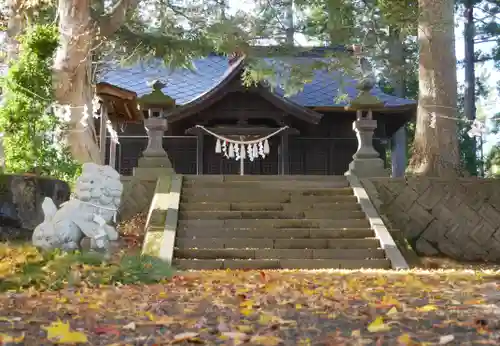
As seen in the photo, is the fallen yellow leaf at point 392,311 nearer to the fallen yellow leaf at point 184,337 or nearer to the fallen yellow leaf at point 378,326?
the fallen yellow leaf at point 378,326

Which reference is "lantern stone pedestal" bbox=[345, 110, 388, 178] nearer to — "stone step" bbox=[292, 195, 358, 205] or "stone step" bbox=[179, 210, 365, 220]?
"stone step" bbox=[292, 195, 358, 205]

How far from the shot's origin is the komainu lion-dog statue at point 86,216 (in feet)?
19.3

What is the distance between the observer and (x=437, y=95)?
11727 mm

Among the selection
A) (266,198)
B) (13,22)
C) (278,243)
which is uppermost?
(13,22)

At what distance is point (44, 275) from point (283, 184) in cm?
669

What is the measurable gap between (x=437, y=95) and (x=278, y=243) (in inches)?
223

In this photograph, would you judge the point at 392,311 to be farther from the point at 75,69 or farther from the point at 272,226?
the point at 75,69

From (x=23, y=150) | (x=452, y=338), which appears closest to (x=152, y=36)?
(x=23, y=150)

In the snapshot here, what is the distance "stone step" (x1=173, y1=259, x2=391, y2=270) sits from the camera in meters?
7.53

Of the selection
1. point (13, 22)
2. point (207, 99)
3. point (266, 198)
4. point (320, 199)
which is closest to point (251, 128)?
point (207, 99)

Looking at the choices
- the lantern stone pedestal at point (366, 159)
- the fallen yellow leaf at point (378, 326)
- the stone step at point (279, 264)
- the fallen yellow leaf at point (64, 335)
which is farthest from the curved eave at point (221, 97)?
the fallen yellow leaf at point (64, 335)

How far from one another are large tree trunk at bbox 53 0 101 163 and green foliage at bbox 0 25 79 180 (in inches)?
59.4

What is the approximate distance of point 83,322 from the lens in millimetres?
3133

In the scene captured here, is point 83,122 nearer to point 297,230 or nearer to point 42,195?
point 42,195
